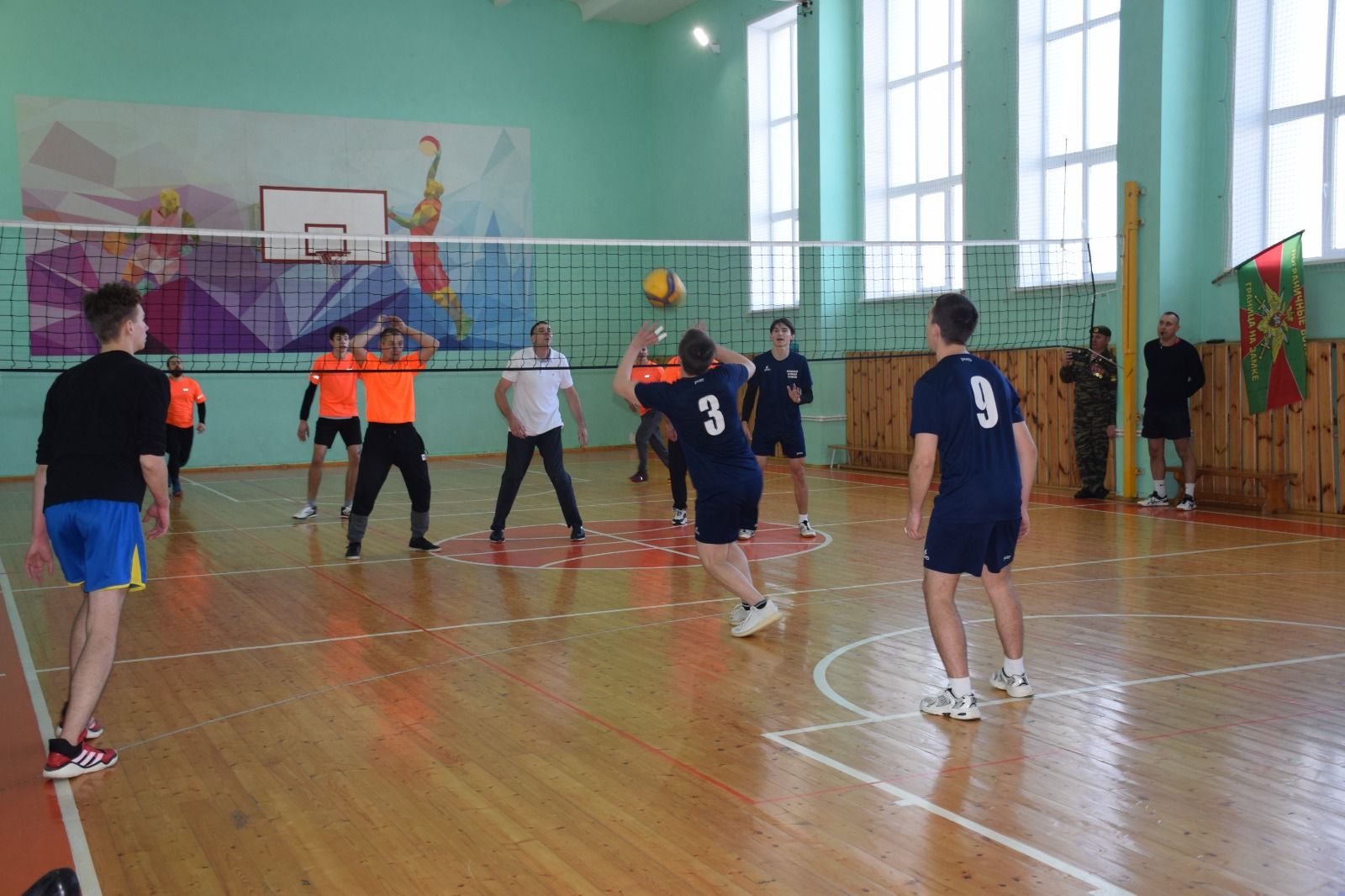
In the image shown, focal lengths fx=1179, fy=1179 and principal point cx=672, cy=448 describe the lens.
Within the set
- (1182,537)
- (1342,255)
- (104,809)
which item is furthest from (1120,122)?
(104,809)

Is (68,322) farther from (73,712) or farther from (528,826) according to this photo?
(528,826)

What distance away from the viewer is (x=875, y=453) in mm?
16125

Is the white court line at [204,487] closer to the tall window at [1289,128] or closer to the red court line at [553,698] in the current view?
the red court line at [553,698]

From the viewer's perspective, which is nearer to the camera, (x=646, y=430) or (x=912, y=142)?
(x=646, y=430)

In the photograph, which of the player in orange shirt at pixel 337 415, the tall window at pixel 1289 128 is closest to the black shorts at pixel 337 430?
the player in orange shirt at pixel 337 415

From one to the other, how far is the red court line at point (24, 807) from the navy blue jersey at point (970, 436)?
3.22 metres

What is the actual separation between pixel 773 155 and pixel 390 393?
11.4 m

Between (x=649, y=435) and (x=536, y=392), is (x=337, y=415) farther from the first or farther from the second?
(x=649, y=435)

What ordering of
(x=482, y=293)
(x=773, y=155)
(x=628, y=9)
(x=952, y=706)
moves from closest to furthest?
(x=952, y=706)
(x=773, y=155)
(x=482, y=293)
(x=628, y=9)

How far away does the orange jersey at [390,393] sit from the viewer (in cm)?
882

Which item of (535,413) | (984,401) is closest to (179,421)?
(535,413)

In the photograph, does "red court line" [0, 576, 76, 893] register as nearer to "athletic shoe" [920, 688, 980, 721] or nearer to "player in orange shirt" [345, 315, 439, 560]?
"athletic shoe" [920, 688, 980, 721]

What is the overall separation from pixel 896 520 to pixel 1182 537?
2457mm

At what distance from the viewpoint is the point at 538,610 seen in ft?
23.1
